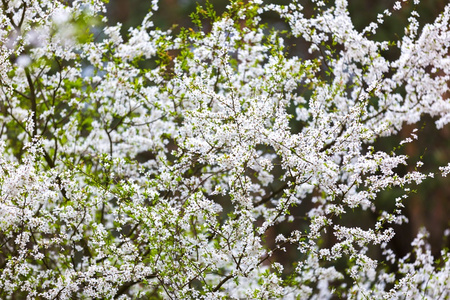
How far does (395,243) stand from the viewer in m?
14.2

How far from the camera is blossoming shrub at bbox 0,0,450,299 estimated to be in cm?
441

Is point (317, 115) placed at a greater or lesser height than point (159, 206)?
greater

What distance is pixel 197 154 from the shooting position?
211 inches

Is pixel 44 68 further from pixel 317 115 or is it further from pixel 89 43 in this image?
pixel 317 115

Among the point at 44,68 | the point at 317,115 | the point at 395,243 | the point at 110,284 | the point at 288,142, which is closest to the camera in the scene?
the point at 288,142

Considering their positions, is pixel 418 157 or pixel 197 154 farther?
pixel 418 157

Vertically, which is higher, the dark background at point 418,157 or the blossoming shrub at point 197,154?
the dark background at point 418,157

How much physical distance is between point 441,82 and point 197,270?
3.70 metres

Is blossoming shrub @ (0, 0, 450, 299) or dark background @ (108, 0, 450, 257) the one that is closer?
blossoming shrub @ (0, 0, 450, 299)

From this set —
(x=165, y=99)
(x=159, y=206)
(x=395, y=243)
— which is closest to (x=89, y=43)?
(x=165, y=99)

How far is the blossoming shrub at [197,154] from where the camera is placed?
14.5 feet

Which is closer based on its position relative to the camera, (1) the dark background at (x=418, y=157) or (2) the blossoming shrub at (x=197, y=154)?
(2) the blossoming shrub at (x=197, y=154)

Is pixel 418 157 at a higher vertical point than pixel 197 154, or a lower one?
higher

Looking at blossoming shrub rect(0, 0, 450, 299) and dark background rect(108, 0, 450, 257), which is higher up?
dark background rect(108, 0, 450, 257)
